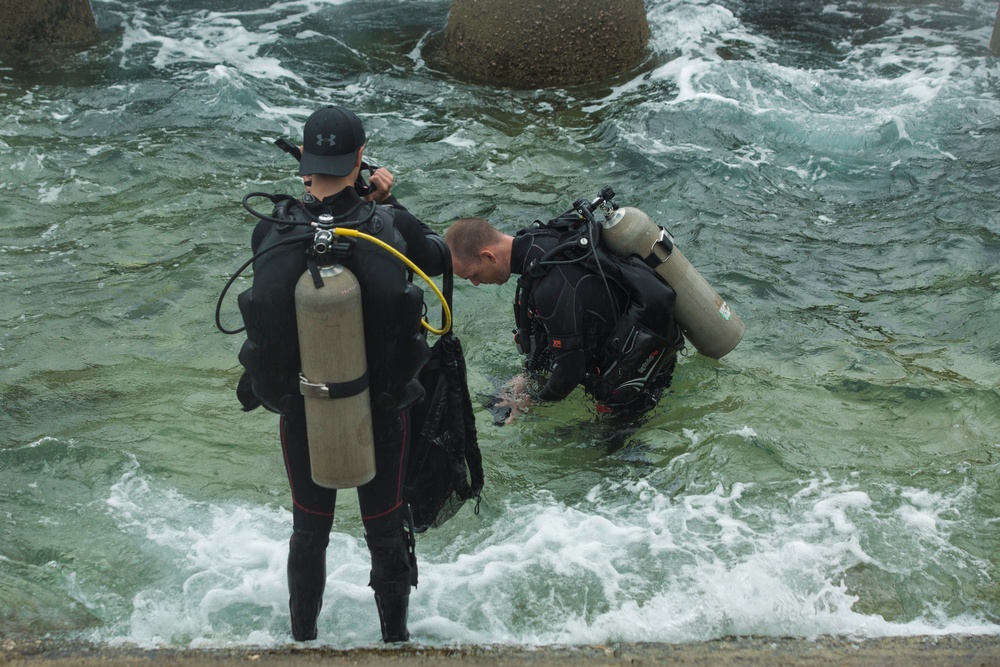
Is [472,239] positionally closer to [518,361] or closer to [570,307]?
[570,307]

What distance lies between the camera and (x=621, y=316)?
400 cm

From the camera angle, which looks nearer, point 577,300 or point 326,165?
point 326,165

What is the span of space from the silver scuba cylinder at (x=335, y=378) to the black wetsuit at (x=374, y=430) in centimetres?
8

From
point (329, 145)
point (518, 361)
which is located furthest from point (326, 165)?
point (518, 361)

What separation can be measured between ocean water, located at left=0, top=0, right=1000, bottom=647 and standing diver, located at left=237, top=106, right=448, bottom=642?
0.33m

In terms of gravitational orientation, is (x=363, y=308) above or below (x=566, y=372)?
above

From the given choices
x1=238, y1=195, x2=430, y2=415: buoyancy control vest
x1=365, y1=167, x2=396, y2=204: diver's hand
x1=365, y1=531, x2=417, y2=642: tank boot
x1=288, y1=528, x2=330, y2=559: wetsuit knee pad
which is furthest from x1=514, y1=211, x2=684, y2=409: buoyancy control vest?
x1=288, y1=528, x2=330, y2=559: wetsuit knee pad

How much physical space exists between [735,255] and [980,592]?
356cm

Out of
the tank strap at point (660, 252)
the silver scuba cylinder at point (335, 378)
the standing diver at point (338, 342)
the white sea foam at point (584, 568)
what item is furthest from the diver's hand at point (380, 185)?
the white sea foam at point (584, 568)

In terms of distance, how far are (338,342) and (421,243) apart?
0.62m

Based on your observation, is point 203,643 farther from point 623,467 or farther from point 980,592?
point 980,592

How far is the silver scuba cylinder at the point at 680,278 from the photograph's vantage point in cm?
398

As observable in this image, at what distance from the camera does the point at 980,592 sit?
3.44 meters

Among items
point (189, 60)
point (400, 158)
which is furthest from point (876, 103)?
point (189, 60)
